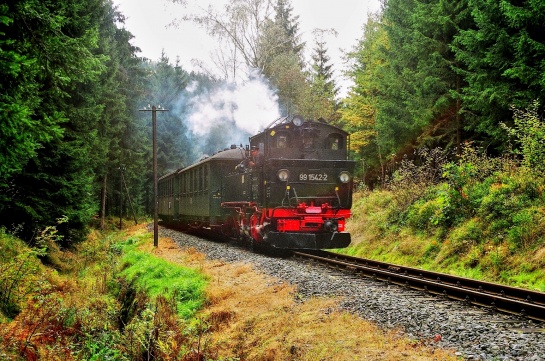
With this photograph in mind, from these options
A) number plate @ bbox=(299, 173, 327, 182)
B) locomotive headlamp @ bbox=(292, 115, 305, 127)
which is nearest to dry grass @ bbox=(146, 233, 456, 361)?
number plate @ bbox=(299, 173, 327, 182)

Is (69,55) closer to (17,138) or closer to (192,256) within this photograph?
(17,138)

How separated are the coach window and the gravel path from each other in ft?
17.1

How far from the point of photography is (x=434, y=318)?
637 centimetres

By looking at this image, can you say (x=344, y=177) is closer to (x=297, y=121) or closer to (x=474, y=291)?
(x=297, y=121)

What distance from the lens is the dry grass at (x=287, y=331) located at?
17.5ft

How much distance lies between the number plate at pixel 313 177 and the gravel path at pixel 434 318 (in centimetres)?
380

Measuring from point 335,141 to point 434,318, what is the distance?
857cm

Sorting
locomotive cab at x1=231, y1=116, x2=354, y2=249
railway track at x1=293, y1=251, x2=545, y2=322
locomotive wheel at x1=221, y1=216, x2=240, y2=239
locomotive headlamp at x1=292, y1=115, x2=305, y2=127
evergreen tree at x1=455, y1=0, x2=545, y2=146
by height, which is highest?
evergreen tree at x1=455, y1=0, x2=545, y2=146

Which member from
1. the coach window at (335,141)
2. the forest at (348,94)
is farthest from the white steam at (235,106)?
the coach window at (335,141)

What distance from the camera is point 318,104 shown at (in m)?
34.9

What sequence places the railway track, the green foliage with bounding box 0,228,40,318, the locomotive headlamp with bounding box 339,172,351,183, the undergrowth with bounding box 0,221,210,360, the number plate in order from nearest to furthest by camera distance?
the railway track < the undergrowth with bounding box 0,221,210,360 < the green foliage with bounding box 0,228,40,318 < the number plate < the locomotive headlamp with bounding box 339,172,351,183

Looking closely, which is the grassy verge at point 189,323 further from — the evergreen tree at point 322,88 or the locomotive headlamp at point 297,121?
the evergreen tree at point 322,88

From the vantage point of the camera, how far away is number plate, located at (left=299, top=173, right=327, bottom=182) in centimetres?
1333

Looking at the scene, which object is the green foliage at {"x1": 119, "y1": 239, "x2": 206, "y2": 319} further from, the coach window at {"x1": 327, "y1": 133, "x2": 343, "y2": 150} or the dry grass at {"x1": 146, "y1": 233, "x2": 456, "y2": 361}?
the coach window at {"x1": 327, "y1": 133, "x2": 343, "y2": 150}
